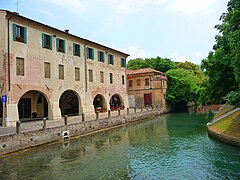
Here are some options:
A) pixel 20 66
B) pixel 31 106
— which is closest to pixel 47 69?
pixel 20 66

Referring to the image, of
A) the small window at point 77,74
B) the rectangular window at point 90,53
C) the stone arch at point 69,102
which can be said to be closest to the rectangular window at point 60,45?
the small window at point 77,74

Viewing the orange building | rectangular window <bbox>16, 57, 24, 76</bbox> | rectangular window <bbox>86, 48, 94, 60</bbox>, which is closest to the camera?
rectangular window <bbox>16, 57, 24, 76</bbox>

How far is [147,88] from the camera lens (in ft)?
131

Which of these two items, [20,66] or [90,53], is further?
[90,53]

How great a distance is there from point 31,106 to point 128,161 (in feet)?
51.8

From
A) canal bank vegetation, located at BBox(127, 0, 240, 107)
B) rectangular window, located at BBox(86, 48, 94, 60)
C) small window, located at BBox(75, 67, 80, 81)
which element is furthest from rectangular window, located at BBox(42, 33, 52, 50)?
canal bank vegetation, located at BBox(127, 0, 240, 107)

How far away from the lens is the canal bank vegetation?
1037cm

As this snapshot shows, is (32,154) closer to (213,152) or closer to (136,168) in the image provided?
(136,168)

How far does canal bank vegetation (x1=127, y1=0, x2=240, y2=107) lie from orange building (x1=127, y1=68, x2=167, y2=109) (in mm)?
2038

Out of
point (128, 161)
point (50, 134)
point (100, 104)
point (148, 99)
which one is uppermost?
point (148, 99)

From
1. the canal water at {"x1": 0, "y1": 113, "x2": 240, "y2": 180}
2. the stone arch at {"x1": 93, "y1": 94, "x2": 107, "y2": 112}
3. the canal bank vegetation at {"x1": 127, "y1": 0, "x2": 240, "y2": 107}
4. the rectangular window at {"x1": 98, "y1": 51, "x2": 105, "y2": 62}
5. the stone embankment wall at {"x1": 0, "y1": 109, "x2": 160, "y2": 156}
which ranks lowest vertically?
the canal water at {"x1": 0, "y1": 113, "x2": 240, "y2": 180}

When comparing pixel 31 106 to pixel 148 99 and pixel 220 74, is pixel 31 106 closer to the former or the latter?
pixel 220 74

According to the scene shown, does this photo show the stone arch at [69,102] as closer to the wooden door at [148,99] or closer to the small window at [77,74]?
the small window at [77,74]

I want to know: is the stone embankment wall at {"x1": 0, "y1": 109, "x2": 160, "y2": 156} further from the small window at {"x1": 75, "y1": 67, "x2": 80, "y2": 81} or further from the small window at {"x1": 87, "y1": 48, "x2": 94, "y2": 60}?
the small window at {"x1": 87, "y1": 48, "x2": 94, "y2": 60}
